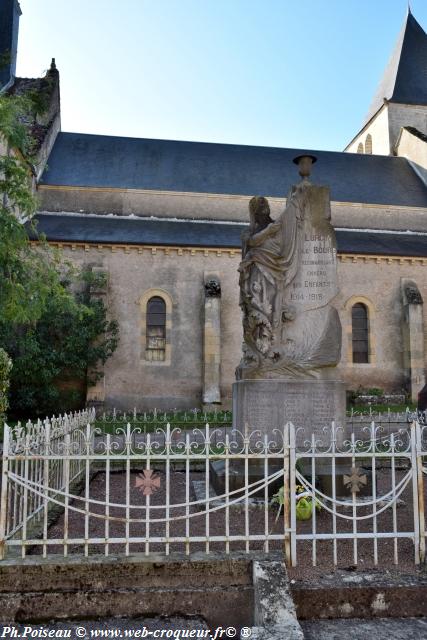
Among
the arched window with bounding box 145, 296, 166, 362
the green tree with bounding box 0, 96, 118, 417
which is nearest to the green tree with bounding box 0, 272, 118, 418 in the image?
the green tree with bounding box 0, 96, 118, 417

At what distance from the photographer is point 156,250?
67.9 ft

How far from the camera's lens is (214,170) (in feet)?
86.0

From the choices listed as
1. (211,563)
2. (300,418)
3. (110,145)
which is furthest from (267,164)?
(211,563)

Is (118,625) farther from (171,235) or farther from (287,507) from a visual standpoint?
(171,235)

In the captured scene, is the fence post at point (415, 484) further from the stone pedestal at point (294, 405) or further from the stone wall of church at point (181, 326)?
the stone wall of church at point (181, 326)

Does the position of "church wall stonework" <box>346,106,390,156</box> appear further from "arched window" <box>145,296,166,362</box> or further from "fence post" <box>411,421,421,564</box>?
"fence post" <box>411,421,421,564</box>

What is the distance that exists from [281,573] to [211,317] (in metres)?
16.6

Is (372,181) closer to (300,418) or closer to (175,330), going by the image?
(175,330)

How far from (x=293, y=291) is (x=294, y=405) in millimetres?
1506

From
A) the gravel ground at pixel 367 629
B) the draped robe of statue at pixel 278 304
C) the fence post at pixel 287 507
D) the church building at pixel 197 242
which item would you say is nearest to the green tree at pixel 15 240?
the draped robe of statue at pixel 278 304

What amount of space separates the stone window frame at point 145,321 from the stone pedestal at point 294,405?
13.8 metres

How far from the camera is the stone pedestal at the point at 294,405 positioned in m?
6.61

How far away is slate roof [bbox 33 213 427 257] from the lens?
68.0 ft

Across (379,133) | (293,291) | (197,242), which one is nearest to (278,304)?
(293,291)
